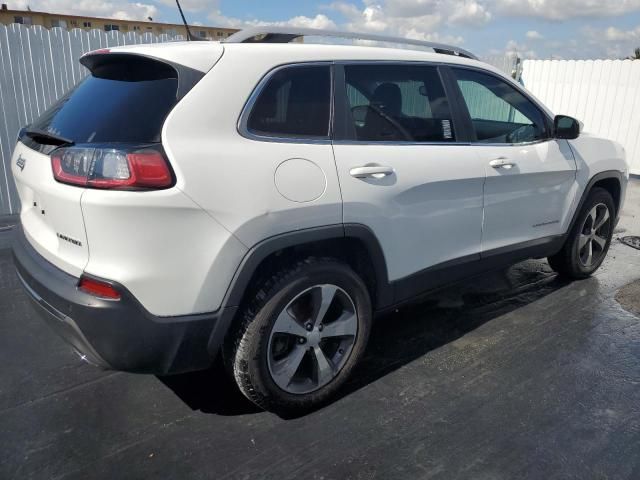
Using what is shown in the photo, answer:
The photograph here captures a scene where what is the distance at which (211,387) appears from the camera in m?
2.92

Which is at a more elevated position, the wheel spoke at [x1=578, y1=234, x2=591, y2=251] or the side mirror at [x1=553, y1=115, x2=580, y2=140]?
the side mirror at [x1=553, y1=115, x2=580, y2=140]

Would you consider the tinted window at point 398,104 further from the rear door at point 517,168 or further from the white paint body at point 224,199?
the rear door at point 517,168

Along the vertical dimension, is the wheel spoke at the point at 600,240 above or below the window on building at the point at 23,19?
below

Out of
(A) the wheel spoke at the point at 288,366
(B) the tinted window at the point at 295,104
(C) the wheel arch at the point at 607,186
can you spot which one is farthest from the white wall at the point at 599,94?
(A) the wheel spoke at the point at 288,366

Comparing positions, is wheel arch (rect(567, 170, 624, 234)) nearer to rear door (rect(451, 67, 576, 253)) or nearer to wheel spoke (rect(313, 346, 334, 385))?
rear door (rect(451, 67, 576, 253))

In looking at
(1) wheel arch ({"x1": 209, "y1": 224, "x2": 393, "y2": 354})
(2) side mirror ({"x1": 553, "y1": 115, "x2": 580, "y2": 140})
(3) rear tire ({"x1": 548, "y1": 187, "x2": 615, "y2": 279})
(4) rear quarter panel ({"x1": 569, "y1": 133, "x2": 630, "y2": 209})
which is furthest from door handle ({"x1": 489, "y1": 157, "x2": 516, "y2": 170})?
(3) rear tire ({"x1": 548, "y1": 187, "x2": 615, "y2": 279})

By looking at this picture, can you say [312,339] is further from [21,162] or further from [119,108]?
[21,162]

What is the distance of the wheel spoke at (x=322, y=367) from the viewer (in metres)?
2.66

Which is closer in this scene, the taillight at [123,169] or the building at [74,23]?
the taillight at [123,169]

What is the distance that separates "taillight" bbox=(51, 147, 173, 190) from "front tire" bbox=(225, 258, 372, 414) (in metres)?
0.72

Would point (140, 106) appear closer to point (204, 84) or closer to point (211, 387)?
point (204, 84)

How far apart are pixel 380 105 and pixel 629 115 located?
8947 mm

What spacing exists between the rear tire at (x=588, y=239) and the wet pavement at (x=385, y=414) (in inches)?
30.1

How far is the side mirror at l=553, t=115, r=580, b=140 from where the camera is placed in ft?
12.3
